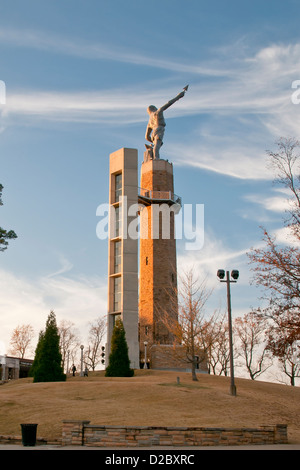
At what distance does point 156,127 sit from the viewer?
177 feet

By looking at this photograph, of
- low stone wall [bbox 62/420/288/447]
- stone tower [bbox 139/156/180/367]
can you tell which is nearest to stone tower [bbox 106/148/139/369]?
stone tower [bbox 139/156/180/367]

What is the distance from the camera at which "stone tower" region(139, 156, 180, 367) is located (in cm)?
4659

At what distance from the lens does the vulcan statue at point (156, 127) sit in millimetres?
53375

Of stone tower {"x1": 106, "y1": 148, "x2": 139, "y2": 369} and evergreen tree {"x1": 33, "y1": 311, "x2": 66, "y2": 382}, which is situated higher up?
stone tower {"x1": 106, "y1": 148, "x2": 139, "y2": 369}

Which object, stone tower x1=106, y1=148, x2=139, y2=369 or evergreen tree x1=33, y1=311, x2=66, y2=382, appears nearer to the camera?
evergreen tree x1=33, y1=311, x2=66, y2=382

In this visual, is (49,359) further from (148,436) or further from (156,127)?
(156,127)

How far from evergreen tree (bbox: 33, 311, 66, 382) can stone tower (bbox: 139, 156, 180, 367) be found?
12554mm

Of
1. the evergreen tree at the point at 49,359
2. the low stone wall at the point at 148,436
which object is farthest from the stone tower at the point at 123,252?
the low stone wall at the point at 148,436

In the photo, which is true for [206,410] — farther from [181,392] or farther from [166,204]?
[166,204]

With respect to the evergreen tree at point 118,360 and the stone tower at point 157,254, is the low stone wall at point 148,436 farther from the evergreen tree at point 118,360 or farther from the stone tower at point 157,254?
the stone tower at point 157,254

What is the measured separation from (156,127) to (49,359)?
29.4 m

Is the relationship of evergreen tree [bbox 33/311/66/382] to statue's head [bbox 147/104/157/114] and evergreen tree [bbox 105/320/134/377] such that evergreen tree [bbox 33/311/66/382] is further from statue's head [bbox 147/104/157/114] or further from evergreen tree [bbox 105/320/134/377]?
statue's head [bbox 147/104/157/114]
